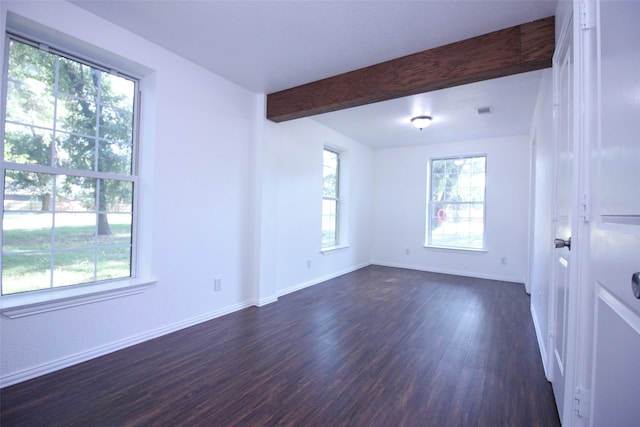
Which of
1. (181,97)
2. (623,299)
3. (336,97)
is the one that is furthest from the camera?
(336,97)

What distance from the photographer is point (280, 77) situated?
317 cm

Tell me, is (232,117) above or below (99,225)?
above

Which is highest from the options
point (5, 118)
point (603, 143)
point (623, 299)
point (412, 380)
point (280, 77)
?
point (280, 77)

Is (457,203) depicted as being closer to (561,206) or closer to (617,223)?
(561,206)

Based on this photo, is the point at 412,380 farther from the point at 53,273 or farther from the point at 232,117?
the point at 232,117

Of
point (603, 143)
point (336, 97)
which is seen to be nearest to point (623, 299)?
point (603, 143)

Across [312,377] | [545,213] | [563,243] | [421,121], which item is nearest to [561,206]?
[563,243]

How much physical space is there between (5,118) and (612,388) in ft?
11.0

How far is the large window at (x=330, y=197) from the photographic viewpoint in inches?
205

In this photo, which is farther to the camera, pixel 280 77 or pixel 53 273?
pixel 280 77

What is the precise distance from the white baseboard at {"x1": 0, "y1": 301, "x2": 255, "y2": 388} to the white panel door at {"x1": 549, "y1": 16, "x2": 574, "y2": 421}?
2917mm

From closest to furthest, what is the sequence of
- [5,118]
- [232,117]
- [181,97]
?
[5,118]
[181,97]
[232,117]

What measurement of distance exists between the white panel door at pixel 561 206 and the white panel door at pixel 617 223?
57cm

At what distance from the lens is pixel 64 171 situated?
2199 mm
